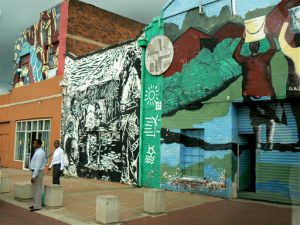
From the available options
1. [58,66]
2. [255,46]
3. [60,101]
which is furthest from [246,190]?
[58,66]

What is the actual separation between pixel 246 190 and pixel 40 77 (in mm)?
16560

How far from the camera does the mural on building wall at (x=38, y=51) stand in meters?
24.5

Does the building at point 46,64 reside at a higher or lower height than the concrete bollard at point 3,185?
higher

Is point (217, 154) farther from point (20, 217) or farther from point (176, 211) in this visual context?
point (20, 217)

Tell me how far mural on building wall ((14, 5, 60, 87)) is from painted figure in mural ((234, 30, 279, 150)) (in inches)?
558

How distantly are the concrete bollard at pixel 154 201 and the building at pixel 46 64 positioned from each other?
12.7 meters

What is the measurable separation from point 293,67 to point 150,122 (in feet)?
Result: 21.1

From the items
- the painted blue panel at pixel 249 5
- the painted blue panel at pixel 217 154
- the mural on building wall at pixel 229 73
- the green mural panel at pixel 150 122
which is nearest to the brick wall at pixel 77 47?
the green mural panel at pixel 150 122

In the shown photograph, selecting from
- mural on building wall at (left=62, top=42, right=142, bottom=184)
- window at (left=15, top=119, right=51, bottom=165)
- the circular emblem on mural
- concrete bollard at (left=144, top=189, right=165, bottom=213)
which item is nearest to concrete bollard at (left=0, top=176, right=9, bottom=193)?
mural on building wall at (left=62, top=42, right=142, bottom=184)

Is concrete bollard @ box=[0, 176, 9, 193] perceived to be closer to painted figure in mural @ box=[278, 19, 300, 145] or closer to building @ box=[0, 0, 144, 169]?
building @ box=[0, 0, 144, 169]

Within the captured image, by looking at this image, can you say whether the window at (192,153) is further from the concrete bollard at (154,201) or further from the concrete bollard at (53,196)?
the concrete bollard at (53,196)

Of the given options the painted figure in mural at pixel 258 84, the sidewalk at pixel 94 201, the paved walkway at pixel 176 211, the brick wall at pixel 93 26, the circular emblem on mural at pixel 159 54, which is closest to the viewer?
the paved walkway at pixel 176 211

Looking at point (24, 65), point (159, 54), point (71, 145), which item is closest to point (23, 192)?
point (159, 54)

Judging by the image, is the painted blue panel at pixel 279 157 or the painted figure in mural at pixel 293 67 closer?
the painted figure in mural at pixel 293 67
